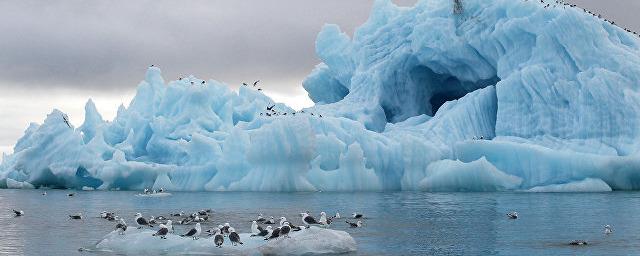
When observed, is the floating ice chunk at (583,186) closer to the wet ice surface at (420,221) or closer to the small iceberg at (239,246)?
the wet ice surface at (420,221)

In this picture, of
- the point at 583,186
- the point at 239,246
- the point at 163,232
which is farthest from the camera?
the point at 583,186

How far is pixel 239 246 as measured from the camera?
21219 mm

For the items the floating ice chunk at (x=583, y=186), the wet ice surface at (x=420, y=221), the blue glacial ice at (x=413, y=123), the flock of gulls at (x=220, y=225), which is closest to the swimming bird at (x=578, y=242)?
the wet ice surface at (x=420, y=221)

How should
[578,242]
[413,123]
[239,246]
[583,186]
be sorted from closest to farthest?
1. [239,246]
2. [578,242]
3. [583,186]
4. [413,123]

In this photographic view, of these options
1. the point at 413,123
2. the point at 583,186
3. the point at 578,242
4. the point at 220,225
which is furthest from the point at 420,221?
the point at 413,123

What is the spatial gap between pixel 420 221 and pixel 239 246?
1185 centimetres

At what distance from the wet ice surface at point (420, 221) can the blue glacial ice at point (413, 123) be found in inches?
119

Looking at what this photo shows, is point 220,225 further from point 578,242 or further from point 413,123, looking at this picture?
point 413,123

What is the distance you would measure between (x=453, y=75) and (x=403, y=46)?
4.74 metres

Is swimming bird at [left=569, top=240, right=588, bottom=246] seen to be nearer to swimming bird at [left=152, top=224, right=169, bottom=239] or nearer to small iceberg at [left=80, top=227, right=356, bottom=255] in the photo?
small iceberg at [left=80, top=227, right=356, bottom=255]

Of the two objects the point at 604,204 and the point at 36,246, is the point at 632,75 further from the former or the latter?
the point at 36,246

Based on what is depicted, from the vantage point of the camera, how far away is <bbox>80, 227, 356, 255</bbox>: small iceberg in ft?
68.7

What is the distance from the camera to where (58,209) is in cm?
4256

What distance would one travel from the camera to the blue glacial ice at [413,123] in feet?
170
